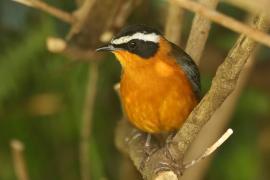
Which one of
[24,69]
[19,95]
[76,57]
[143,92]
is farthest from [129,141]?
[19,95]

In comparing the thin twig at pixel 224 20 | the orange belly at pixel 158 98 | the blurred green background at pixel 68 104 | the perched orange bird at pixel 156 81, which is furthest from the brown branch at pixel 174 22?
the thin twig at pixel 224 20

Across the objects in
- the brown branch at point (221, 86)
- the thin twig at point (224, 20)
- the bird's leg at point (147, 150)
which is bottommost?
the bird's leg at point (147, 150)

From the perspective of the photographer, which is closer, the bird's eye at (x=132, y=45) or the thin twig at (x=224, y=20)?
the thin twig at (x=224, y=20)

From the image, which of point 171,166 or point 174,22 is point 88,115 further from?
point 171,166

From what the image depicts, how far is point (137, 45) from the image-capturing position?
11.3ft

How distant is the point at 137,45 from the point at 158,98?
28 cm

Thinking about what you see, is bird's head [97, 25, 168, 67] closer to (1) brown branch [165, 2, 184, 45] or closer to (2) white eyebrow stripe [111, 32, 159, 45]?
(2) white eyebrow stripe [111, 32, 159, 45]

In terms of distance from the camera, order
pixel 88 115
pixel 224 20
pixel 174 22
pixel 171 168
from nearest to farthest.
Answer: pixel 224 20
pixel 171 168
pixel 174 22
pixel 88 115

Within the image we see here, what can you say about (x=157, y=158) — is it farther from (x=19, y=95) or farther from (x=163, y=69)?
(x=19, y=95)

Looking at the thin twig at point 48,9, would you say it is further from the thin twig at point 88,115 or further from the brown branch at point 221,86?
the brown branch at point 221,86

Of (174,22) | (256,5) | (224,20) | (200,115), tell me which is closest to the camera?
(256,5)

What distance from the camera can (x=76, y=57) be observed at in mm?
3713

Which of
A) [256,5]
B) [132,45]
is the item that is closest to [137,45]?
[132,45]

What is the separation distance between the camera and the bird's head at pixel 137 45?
11.0 feet
